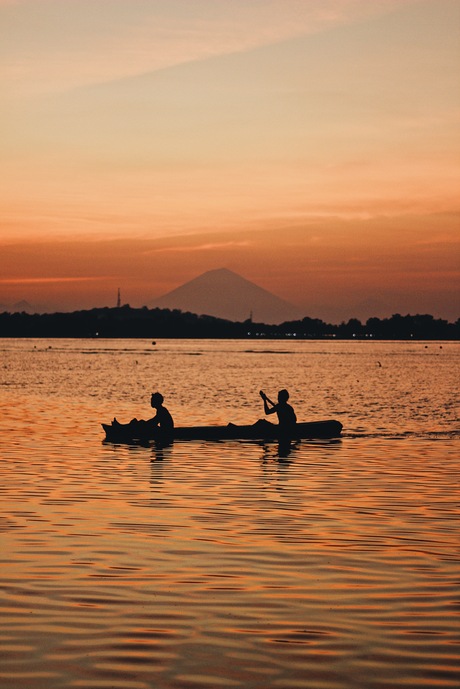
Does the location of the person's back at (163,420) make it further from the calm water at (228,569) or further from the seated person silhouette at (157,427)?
the calm water at (228,569)

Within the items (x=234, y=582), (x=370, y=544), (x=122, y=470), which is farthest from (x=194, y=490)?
(x=234, y=582)

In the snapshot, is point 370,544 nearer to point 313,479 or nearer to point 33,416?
point 313,479

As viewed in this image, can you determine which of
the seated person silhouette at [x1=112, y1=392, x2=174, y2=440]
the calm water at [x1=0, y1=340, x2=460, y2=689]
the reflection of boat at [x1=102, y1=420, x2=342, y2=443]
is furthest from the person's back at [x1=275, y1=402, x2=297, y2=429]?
the seated person silhouette at [x1=112, y1=392, x2=174, y2=440]

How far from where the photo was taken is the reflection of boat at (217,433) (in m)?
35.7

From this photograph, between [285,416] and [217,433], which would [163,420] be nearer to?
[217,433]

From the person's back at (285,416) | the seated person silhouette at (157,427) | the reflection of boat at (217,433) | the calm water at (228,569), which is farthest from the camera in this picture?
the person's back at (285,416)

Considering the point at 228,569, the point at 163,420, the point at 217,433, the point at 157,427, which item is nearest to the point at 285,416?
the point at 217,433

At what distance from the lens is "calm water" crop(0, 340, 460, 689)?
1039 cm

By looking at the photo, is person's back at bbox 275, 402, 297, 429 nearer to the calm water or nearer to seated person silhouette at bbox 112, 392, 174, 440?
the calm water

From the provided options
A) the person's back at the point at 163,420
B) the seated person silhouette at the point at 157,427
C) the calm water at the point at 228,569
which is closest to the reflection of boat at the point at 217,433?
the seated person silhouette at the point at 157,427

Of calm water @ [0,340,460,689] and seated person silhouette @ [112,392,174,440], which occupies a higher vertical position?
seated person silhouette @ [112,392,174,440]

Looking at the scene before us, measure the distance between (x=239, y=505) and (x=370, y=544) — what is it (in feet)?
16.5

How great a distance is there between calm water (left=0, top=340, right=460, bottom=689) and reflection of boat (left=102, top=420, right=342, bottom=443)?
161 centimetres

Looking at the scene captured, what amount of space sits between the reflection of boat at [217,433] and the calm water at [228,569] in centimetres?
161
